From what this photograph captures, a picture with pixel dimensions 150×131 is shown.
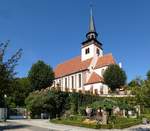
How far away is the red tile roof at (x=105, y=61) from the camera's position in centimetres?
7588

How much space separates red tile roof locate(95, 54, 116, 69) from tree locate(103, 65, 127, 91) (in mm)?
5283

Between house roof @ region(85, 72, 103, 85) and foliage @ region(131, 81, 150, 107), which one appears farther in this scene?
house roof @ region(85, 72, 103, 85)

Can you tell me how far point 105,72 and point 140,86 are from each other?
4807 cm

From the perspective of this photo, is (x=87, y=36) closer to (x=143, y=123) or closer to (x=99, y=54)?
(x=99, y=54)

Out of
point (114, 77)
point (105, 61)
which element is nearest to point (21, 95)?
point (114, 77)

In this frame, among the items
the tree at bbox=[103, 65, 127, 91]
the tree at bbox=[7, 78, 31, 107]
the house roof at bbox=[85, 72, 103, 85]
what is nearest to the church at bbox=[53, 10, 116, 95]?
the house roof at bbox=[85, 72, 103, 85]

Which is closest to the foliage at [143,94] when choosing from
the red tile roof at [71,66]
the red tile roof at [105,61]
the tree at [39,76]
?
the tree at [39,76]

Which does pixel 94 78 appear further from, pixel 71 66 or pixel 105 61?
pixel 71 66

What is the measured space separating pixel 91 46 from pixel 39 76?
837 inches

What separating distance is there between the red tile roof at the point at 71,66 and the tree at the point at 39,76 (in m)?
13.9

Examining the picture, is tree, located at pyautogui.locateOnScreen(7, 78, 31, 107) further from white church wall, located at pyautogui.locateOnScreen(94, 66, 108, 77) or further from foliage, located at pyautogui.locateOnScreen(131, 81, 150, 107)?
foliage, located at pyautogui.locateOnScreen(131, 81, 150, 107)

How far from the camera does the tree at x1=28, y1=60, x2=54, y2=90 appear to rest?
2606 inches

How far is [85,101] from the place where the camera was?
55.4 metres

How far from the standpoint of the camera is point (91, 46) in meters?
81.1
